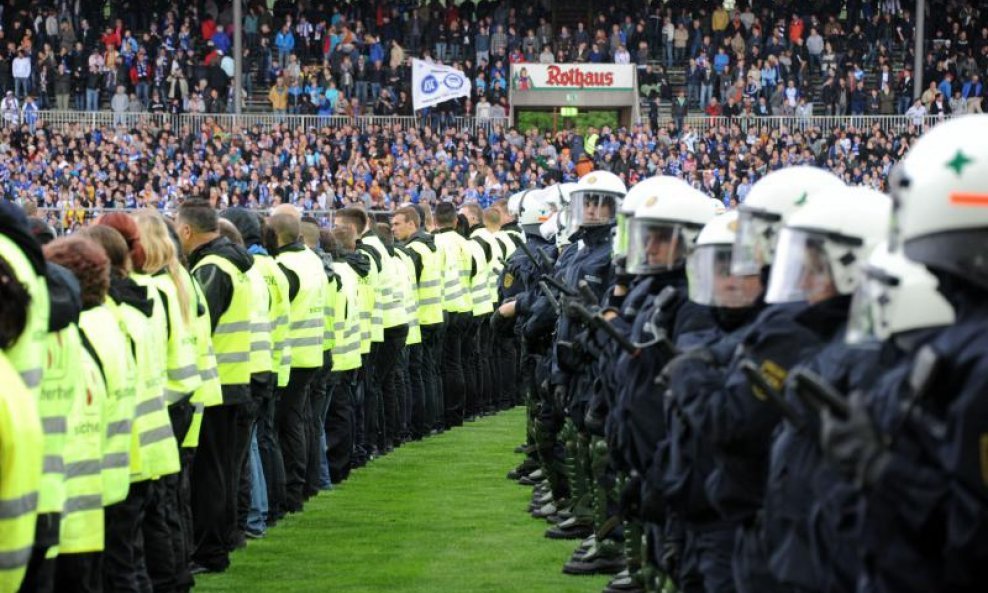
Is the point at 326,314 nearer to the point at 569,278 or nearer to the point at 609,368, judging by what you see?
the point at 569,278

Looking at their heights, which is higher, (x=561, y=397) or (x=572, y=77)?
(x=572, y=77)

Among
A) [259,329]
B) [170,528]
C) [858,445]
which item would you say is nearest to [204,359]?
[170,528]

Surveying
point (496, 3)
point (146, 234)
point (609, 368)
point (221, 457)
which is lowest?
point (221, 457)

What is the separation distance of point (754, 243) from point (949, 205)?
2.45 m

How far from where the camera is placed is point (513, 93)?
4725 cm

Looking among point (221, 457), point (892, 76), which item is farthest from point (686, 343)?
point (892, 76)

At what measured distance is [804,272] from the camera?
20.2ft

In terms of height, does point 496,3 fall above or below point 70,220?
above

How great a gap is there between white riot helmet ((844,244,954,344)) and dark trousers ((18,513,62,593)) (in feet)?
9.77

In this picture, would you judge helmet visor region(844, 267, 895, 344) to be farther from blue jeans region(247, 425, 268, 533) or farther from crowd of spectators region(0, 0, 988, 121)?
crowd of spectators region(0, 0, 988, 121)

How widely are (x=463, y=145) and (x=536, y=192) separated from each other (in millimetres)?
25223

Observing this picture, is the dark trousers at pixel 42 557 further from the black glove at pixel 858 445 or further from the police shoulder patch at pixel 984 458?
the police shoulder patch at pixel 984 458

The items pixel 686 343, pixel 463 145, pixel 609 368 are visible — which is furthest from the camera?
pixel 463 145

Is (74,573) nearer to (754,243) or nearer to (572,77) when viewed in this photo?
(754,243)
